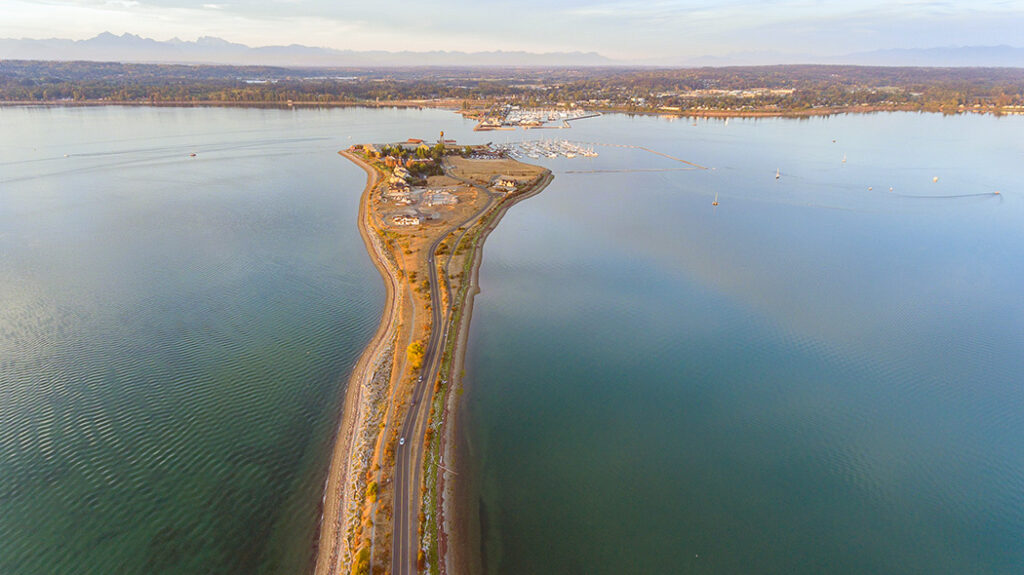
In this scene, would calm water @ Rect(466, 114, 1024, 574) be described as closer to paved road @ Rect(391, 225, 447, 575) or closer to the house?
paved road @ Rect(391, 225, 447, 575)

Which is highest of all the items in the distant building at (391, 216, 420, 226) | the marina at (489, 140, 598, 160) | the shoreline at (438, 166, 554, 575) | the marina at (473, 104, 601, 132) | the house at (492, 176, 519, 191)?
the marina at (473, 104, 601, 132)

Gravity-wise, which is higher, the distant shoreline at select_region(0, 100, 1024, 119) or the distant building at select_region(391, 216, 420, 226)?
the distant shoreline at select_region(0, 100, 1024, 119)

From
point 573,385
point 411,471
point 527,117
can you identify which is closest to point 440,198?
point 573,385

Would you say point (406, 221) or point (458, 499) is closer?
point (458, 499)

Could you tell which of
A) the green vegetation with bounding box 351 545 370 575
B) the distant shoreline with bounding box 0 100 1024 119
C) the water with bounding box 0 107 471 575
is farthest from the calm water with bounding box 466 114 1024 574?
the distant shoreline with bounding box 0 100 1024 119

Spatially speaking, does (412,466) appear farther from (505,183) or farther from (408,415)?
(505,183)

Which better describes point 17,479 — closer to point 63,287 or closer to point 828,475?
point 63,287

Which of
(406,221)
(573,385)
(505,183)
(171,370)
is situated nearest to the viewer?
(171,370)
